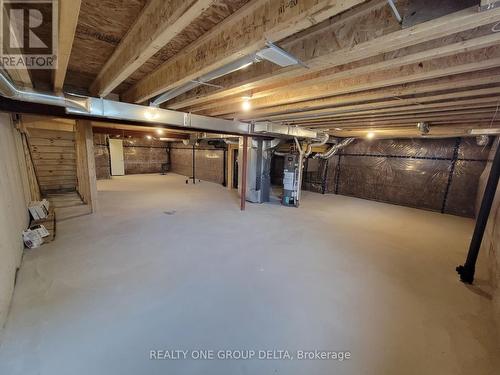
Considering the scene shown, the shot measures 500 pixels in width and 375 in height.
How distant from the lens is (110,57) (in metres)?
1.80

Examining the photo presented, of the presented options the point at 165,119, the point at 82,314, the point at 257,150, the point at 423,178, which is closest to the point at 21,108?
the point at 165,119

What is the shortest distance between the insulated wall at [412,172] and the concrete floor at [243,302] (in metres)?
2.07

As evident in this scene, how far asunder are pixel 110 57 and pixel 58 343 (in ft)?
7.23

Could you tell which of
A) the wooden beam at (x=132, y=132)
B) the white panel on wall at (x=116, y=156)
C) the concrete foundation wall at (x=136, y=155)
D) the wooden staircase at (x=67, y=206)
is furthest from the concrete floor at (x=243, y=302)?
the white panel on wall at (x=116, y=156)

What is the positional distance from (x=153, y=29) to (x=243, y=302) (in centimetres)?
207

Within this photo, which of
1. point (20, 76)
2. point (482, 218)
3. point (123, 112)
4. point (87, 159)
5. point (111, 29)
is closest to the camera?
point (111, 29)

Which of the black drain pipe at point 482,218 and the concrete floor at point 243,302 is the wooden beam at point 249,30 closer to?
the concrete floor at point 243,302

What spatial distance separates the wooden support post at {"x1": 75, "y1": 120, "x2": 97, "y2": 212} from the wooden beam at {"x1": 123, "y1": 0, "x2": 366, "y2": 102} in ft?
10.5

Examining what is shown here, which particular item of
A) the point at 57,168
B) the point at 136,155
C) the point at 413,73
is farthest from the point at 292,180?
the point at 136,155

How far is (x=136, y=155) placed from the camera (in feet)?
34.2

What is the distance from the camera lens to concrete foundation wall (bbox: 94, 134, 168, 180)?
8.72 m

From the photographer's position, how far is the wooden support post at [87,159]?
4047 millimetres

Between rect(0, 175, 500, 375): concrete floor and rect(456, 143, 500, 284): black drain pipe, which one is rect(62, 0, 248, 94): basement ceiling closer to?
rect(0, 175, 500, 375): concrete floor

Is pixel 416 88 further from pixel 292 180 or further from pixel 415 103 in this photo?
pixel 292 180
